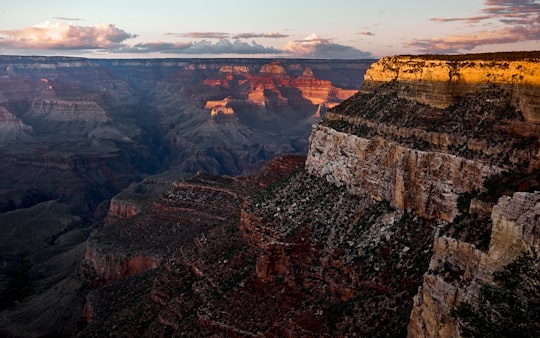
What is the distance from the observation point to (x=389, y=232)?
105ft

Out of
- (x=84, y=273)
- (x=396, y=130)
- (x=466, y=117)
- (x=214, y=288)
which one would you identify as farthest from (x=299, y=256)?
(x=84, y=273)

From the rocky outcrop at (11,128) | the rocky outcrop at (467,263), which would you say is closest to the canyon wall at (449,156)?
the rocky outcrop at (467,263)

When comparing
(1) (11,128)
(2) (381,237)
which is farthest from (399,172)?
(1) (11,128)

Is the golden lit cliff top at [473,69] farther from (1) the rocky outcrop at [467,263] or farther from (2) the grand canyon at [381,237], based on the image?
(1) the rocky outcrop at [467,263]

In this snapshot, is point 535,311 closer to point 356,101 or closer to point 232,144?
point 356,101

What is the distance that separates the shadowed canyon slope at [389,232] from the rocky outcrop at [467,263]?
2.0 inches

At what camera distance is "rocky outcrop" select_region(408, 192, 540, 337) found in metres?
19.2

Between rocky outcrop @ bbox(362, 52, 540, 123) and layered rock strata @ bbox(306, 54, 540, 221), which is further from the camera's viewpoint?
rocky outcrop @ bbox(362, 52, 540, 123)

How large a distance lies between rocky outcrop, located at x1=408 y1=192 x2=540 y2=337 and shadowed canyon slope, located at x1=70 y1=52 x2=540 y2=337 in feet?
0.16

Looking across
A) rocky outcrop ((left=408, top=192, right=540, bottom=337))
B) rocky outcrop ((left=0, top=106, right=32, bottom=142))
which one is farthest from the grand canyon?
rocky outcrop ((left=0, top=106, right=32, bottom=142))

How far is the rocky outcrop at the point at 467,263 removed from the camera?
1925 centimetres

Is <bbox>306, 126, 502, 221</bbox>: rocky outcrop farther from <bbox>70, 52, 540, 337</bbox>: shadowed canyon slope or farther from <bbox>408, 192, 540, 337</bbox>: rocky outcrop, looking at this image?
<bbox>408, 192, 540, 337</bbox>: rocky outcrop

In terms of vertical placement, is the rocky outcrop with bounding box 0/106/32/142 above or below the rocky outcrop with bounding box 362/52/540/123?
below

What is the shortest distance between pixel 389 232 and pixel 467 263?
10.00 metres
